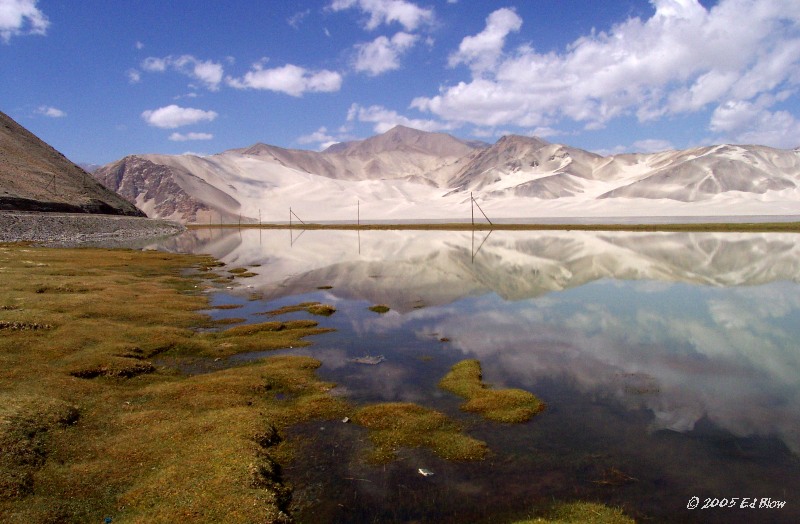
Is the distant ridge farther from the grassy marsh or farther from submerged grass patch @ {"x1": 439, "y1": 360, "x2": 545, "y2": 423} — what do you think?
submerged grass patch @ {"x1": 439, "y1": 360, "x2": 545, "y2": 423}

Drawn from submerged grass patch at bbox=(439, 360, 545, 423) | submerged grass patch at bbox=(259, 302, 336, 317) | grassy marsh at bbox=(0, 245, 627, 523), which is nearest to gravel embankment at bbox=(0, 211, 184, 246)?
submerged grass patch at bbox=(259, 302, 336, 317)

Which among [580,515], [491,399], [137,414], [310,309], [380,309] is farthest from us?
[380,309]

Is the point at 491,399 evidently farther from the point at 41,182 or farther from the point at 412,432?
the point at 41,182

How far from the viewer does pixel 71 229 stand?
9256cm

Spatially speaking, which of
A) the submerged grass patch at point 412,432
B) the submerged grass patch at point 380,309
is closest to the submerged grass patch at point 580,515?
the submerged grass patch at point 412,432

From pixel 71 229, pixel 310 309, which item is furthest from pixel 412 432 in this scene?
pixel 71 229

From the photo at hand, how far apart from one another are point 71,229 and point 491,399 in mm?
101622

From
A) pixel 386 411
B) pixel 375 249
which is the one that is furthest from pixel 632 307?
pixel 375 249

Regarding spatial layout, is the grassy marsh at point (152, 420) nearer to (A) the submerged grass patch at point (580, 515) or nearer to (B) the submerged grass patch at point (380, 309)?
(A) the submerged grass patch at point (580, 515)

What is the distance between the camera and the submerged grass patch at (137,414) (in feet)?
29.6

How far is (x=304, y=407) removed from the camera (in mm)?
14336

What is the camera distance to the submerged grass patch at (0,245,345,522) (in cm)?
902

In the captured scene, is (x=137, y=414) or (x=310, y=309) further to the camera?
(x=310, y=309)

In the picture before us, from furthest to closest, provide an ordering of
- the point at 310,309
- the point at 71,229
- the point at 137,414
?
the point at 71,229, the point at 310,309, the point at 137,414
